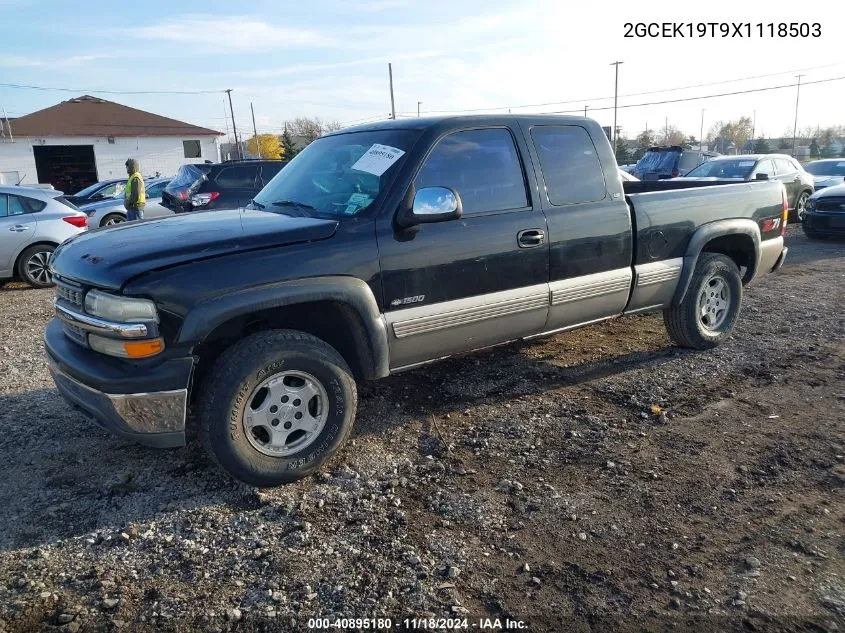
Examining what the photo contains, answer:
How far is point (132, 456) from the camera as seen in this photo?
3.93m

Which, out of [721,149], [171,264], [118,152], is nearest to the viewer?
[171,264]

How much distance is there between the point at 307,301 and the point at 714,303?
12.9 feet

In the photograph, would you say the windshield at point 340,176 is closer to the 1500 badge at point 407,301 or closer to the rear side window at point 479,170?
the rear side window at point 479,170

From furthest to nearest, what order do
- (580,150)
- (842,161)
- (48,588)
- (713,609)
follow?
(842,161) < (580,150) < (48,588) < (713,609)

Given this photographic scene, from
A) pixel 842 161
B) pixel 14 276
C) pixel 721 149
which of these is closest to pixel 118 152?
pixel 14 276

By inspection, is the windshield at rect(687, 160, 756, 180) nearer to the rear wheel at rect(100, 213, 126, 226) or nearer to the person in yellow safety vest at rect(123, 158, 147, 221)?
the person in yellow safety vest at rect(123, 158, 147, 221)

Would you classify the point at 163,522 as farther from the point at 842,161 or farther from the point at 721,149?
the point at 721,149

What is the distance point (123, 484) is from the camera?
141 inches

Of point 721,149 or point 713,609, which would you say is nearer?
point 713,609

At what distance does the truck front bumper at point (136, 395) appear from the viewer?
3.09m

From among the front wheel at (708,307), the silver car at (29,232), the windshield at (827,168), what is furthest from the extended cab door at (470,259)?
the windshield at (827,168)

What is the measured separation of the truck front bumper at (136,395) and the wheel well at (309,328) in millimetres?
315

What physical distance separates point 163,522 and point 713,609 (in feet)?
8.34

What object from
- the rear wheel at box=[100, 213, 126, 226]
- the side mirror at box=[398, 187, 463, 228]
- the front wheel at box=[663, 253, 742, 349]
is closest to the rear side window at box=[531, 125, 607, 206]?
the side mirror at box=[398, 187, 463, 228]
